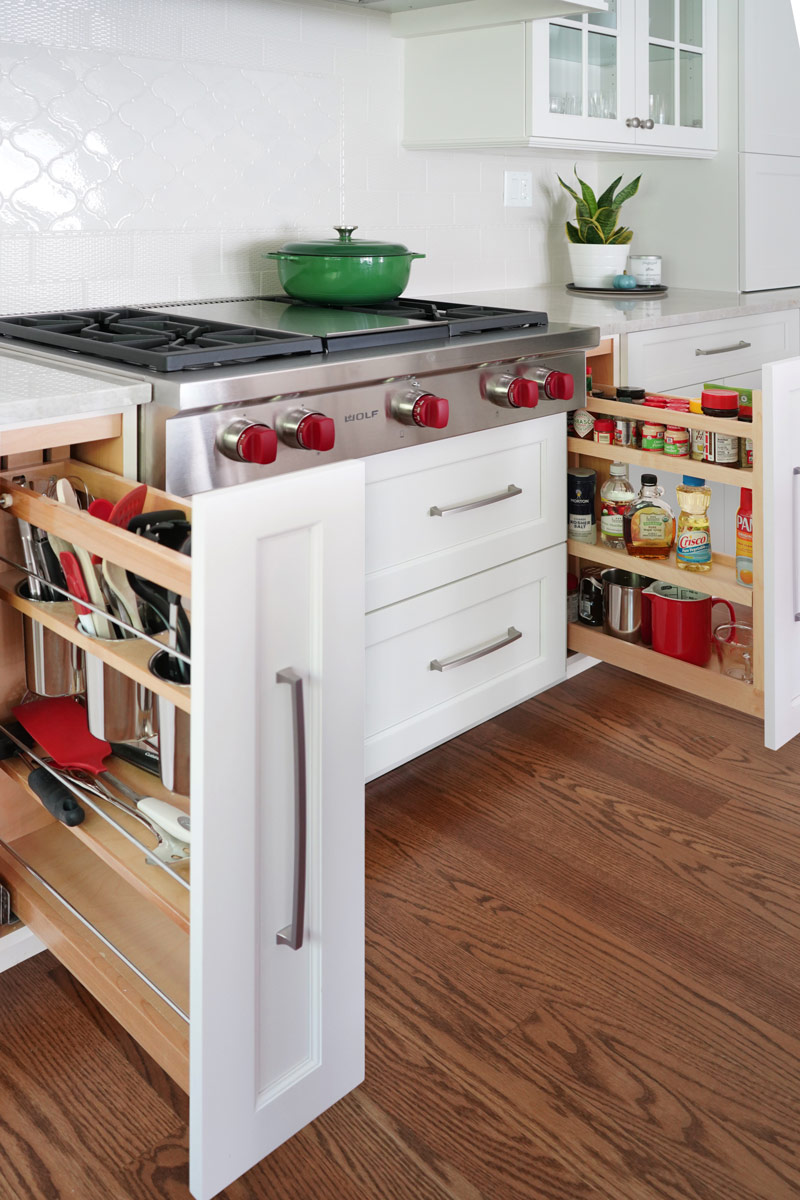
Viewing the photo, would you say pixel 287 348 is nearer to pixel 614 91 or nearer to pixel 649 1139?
pixel 649 1139

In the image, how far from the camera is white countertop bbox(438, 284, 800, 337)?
7.65ft

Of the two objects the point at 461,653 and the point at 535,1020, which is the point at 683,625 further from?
the point at 535,1020

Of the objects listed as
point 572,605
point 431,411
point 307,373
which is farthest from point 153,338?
point 572,605

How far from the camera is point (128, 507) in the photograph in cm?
124

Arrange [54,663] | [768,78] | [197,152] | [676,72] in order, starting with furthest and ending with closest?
[768,78] → [676,72] → [197,152] → [54,663]

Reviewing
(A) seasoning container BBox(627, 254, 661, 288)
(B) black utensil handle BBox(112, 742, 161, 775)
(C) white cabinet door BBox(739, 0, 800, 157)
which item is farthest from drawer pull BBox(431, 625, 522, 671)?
(C) white cabinet door BBox(739, 0, 800, 157)

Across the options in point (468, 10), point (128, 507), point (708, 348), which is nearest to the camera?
point (128, 507)

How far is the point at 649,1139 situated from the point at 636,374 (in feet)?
5.46

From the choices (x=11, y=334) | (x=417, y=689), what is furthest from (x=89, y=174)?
(x=417, y=689)

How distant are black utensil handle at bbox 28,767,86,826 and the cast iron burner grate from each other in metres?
0.60

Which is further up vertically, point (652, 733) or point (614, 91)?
point (614, 91)

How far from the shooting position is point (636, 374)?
2.38m

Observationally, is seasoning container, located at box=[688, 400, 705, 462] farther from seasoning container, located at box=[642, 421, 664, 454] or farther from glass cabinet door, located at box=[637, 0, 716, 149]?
glass cabinet door, located at box=[637, 0, 716, 149]

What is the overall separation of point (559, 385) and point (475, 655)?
1.81ft
